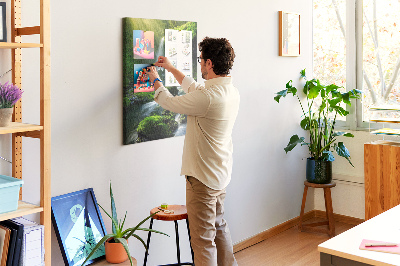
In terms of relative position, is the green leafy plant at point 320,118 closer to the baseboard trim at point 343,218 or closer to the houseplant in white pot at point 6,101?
the baseboard trim at point 343,218

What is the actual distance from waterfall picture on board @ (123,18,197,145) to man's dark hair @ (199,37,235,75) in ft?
1.41

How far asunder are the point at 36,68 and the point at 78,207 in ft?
2.95

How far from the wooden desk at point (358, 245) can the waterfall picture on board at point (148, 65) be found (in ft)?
5.55

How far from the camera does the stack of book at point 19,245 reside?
254cm

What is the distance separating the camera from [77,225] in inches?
125

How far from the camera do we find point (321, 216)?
5637 mm

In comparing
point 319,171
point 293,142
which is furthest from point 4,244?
point 319,171

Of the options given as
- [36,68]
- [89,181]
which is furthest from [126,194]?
[36,68]

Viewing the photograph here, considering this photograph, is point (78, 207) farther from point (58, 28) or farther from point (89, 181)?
point (58, 28)

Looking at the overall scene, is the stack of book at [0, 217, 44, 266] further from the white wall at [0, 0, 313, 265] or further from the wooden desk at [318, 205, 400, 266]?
the wooden desk at [318, 205, 400, 266]

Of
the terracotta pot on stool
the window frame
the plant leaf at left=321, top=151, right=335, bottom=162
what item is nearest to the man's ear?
the terracotta pot on stool

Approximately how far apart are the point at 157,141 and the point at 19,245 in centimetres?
146

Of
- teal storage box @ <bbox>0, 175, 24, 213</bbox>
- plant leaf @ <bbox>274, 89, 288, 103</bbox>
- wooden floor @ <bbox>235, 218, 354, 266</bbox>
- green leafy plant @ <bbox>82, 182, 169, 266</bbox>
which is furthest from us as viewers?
plant leaf @ <bbox>274, 89, 288, 103</bbox>

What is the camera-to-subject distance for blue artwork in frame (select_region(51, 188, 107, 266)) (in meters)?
3.07
